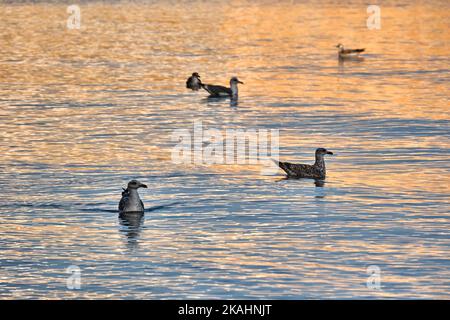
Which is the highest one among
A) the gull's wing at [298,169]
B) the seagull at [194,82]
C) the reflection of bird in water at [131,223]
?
the seagull at [194,82]

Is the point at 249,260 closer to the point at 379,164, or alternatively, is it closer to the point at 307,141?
the point at 379,164

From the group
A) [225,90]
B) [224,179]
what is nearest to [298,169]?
[224,179]

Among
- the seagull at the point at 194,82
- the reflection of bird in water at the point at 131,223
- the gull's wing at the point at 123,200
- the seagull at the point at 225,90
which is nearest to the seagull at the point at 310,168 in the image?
the reflection of bird in water at the point at 131,223

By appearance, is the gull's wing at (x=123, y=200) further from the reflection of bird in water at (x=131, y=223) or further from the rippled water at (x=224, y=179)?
the rippled water at (x=224, y=179)

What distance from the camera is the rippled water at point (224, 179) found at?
69.0 ft

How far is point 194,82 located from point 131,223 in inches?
978

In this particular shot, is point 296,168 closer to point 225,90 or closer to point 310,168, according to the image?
point 310,168

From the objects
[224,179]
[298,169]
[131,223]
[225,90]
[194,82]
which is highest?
[194,82]

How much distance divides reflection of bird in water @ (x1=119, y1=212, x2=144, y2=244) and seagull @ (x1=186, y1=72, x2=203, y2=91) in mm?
23647

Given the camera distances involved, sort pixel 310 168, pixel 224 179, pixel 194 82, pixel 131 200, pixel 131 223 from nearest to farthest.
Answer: pixel 131 223 → pixel 131 200 → pixel 224 179 → pixel 310 168 → pixel 194 82

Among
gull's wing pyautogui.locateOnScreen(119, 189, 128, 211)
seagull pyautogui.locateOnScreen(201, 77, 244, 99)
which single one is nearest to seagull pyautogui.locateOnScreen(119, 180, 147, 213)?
gull's wing pyautogui.locateOnScreen(119, 189, 128, 211)

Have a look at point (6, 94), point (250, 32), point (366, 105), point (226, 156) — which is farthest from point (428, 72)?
point (250, 32)

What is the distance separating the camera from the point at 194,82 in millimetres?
49250

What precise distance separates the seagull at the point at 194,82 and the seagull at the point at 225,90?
35.3 inches
